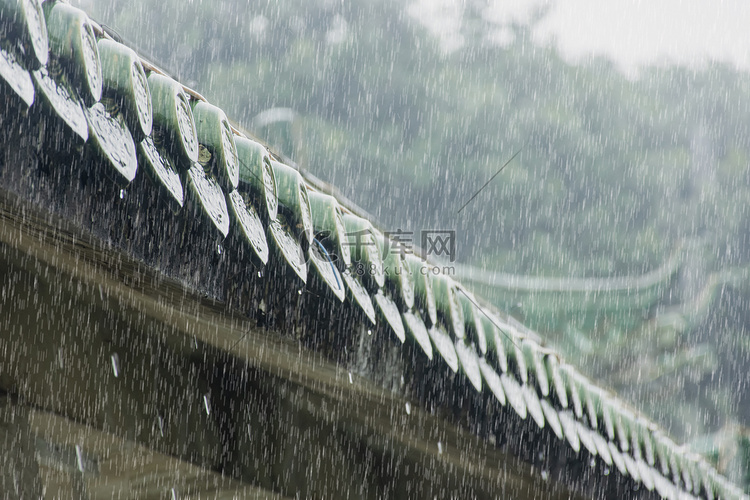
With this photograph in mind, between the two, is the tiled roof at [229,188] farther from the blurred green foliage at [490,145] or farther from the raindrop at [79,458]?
the blurred green foliage at [490,145]

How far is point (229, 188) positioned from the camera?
3.35ft

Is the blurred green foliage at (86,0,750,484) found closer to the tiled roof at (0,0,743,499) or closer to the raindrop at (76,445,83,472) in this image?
the tiled roof at (0,0,743,499)

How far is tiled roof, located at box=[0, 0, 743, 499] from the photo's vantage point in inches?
31.7

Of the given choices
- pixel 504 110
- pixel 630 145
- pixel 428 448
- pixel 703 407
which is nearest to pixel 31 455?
pixel 428 448

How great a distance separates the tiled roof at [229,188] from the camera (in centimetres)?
81

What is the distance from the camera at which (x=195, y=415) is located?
1132 millimetres

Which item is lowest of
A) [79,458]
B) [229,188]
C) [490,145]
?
[79,458]

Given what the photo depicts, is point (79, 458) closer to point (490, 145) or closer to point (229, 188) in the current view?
point (229, 188)

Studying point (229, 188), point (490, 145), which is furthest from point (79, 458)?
point (490, 145)

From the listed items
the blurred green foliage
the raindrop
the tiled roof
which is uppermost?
the blurred green foliage

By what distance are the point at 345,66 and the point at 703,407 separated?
11944 millimetres

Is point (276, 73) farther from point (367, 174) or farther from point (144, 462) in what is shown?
point (144, 462)

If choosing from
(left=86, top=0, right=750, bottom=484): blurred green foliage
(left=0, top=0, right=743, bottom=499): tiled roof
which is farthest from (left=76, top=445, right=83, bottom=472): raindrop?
(left=86, top=0, right=750, bottom=484): blurred green foliage

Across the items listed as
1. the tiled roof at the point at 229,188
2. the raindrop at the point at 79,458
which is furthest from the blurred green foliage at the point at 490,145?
the raindrop at the point at 79,458
